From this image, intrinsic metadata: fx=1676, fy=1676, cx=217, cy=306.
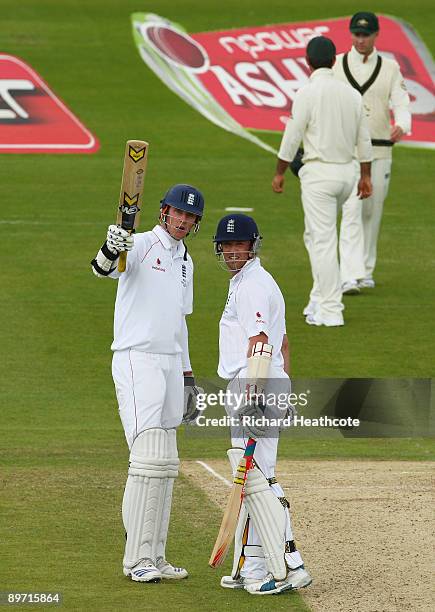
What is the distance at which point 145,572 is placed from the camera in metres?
8.78

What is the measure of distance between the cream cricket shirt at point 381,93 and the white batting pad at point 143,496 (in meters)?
7.85

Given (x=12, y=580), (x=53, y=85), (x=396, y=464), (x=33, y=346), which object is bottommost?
(x=12, y=580)

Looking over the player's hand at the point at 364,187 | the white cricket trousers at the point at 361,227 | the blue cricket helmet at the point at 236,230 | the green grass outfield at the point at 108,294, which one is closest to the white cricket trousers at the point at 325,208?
the player's hand at the point at 364,187

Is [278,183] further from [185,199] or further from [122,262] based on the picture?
[122,262]

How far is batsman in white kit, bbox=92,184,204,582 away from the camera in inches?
346

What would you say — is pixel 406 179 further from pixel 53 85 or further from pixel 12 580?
pixel 12 580

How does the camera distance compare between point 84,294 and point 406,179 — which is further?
point 406,179

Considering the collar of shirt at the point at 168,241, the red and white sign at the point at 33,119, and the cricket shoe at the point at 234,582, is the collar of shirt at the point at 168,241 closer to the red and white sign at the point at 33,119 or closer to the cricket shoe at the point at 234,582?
the cricket shoe at the point at 234,582

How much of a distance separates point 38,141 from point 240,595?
13.8 metres

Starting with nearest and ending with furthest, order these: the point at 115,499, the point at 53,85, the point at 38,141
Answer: the point at 115,499, the point at 38,141, the point at 53,85

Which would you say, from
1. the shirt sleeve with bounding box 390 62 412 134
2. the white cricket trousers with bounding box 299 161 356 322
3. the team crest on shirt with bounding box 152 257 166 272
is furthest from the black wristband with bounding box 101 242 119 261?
the shirt sleeve with bounding box 390 62 412 134

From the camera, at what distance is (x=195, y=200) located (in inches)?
356

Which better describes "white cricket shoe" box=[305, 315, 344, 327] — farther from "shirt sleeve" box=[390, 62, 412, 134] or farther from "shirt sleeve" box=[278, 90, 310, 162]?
"shirt sleeve" box=[390, 62, 412, 134]

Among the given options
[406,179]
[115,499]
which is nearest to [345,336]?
[115,499]
